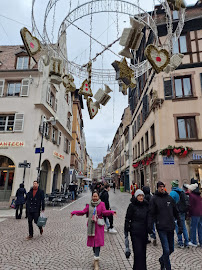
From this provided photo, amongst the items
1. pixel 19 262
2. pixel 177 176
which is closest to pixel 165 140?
pixel 177 176

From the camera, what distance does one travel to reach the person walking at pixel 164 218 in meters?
3.71

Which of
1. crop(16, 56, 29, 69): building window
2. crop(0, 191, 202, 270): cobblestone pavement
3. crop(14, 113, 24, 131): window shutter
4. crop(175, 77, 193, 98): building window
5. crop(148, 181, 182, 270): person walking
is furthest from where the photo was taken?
crop(16, 56, 29, 69): building window

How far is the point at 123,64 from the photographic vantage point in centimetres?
621

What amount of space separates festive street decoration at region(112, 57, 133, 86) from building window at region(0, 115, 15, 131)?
12.6m

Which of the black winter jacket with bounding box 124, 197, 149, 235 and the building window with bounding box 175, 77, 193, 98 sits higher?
the building window with bounding box 175, 77, 193, 98

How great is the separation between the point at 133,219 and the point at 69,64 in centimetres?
577

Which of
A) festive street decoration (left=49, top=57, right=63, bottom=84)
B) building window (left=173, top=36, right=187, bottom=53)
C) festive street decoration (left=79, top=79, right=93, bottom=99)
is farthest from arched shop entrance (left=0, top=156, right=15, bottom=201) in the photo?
building window (left=173, top=36, right=187, bottom=53)

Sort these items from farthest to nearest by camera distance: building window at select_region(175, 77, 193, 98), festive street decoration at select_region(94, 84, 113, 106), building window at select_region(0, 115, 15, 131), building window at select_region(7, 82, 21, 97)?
building window at select_region(7, 82, 21, 97) < building window at select_region(175, 77, 193, 98) < building window at select_region(0, 115, 15, 131) < festive street decoration at select_region(94, 84, 113, 106)

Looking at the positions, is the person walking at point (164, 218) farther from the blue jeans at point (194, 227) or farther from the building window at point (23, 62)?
the building window at point (23, 62)

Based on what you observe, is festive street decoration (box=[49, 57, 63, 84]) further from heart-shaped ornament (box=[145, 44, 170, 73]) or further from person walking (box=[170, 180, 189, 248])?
person walking (box=[170, 180, 189, 248])

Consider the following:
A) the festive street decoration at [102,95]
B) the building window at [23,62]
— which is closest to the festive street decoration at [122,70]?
the festive street decoration at [102,95]

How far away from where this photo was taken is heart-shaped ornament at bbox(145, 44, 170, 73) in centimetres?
581

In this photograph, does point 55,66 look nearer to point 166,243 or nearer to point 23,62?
point 166,243

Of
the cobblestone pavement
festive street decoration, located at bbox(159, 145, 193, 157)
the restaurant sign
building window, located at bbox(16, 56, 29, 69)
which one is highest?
building window, located at bbox(16, 56, 29, 69)
